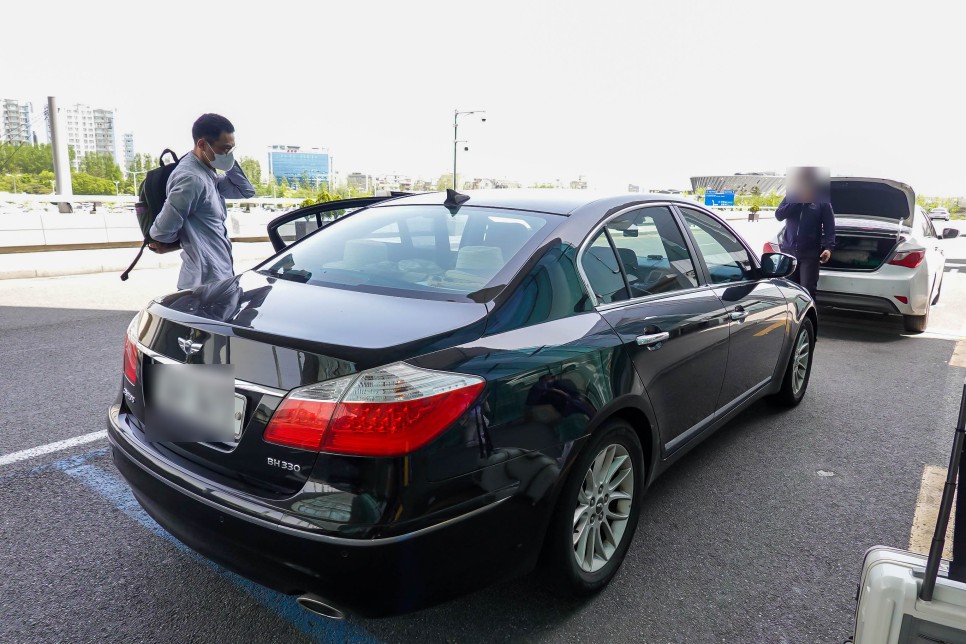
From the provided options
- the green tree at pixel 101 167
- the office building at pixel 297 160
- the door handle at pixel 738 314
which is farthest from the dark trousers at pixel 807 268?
the office building at pixel 297 160

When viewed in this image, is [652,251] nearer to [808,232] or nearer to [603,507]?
[603,507]

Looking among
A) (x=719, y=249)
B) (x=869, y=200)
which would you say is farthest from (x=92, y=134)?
(x=719, y=249)

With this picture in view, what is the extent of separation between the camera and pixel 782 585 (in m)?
2.59

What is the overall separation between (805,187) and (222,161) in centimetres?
477

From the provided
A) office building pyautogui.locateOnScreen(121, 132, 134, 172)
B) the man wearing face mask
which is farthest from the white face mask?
office building pyautogui.locateOnScreen(121, 132, 134, 172)

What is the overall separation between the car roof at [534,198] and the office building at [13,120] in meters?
69.4

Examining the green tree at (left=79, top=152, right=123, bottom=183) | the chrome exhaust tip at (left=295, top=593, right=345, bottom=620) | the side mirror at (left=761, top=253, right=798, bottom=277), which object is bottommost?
the chrome exhaust tip at (left=295, top=593, right=345, bottom=620)

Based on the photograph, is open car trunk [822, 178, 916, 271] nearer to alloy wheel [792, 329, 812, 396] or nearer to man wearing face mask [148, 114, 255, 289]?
alloy wheel [792, 329, 812, 396]

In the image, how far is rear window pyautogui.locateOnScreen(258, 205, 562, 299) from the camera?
2447 millimetres

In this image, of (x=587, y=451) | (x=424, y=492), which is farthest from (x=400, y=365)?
(x=587, y=451)

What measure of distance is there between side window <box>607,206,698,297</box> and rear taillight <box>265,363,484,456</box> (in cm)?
123

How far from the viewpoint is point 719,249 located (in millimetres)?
3744

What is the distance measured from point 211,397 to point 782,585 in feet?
7.05

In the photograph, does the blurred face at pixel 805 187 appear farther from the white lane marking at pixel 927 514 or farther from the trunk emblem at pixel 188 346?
the trunk emblem at pixel 188 346
